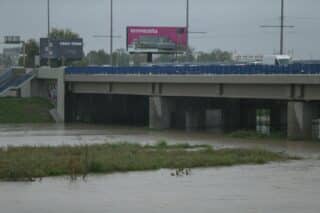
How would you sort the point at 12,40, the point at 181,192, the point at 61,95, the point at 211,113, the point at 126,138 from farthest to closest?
the point at 12,40, the point at 61,95, the point at 211,113, the point at 126,138, the point at 181,192

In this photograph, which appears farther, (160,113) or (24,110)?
(24,110)

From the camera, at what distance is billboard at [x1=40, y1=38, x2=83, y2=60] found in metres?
112

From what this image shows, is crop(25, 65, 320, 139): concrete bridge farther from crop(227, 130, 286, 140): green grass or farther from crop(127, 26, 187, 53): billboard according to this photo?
crop(127, 26, 187, 53): billboard

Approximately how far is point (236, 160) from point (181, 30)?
74.3 m

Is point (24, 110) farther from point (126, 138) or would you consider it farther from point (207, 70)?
point (126, 138)

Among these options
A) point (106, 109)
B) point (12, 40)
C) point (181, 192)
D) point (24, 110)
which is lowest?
point (24, 110)

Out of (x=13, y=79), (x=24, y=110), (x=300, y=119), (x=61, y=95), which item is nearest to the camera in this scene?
(x=300, y=119)

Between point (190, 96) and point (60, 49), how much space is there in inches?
1866

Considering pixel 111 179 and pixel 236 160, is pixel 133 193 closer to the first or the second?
pixel 111 179

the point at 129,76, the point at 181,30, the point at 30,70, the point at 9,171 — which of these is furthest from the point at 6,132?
the point at 181,30

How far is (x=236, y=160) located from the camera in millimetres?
35188

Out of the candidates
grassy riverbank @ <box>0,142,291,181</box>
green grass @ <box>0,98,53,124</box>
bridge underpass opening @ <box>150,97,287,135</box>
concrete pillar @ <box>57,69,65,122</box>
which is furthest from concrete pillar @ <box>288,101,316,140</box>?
green grass @ <box>0,98,53,124</box>

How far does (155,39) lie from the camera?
10838cm

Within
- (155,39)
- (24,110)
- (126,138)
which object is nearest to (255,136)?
(126,138)
